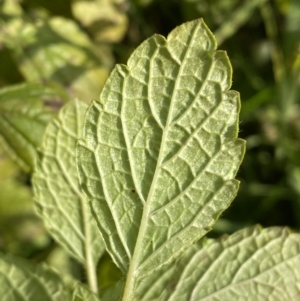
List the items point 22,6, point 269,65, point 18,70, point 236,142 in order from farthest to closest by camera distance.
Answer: point 269,65, point 22,6, point 18,70, point 236,142

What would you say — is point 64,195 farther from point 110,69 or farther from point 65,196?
point 110,69

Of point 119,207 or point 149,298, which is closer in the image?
point 119,207

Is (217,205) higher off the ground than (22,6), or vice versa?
(22,6)

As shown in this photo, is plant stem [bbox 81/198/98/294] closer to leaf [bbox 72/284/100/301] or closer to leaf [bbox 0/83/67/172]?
leaf [bbox 72/284/100/301]

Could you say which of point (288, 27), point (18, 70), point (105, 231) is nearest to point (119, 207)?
point (105, 231)

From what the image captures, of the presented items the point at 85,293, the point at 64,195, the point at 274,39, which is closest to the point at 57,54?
the point at 64,195

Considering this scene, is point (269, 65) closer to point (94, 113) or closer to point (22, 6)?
point (22, 6)

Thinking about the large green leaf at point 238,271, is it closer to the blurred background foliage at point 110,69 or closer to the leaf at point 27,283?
the leaf at point 27,283
